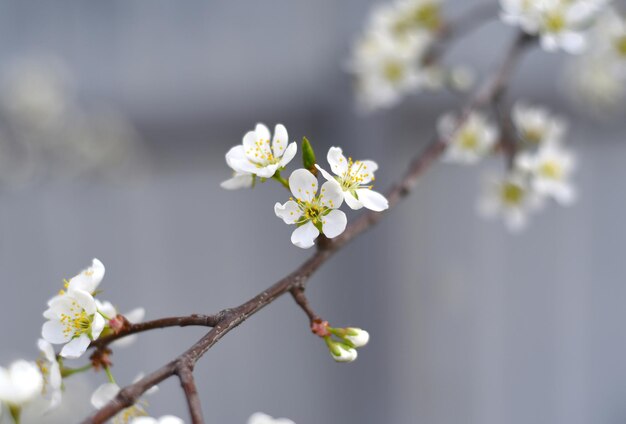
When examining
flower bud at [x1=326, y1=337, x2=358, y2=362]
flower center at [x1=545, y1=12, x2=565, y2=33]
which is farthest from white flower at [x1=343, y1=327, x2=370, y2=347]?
flower center at [x1=545, y1=12, x2=565, y2=33]

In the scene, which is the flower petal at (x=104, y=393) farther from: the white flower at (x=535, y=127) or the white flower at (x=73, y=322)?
the white flower at (x=535, y=127)

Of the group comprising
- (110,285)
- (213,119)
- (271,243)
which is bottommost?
(110,285)

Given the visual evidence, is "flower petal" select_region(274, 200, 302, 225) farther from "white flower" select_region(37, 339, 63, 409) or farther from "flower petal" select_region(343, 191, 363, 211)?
"white flower" select_region(37, 339, 63, 409)

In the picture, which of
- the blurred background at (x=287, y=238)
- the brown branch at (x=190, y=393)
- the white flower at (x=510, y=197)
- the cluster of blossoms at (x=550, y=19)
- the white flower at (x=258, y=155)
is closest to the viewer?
the brown branch at (x=190, y=393)

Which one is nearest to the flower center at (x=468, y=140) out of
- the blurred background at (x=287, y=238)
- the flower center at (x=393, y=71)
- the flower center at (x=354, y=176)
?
the flower center at (x=393, y=71)

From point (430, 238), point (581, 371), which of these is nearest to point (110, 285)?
point (430, 238)

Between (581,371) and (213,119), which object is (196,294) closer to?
(213,119)
